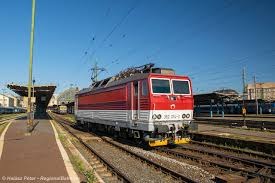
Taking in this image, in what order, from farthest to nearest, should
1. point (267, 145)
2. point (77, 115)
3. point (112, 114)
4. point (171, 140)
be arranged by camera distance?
point (77, 115) → point (112, 114) → point (171, 140) → point (267, 145)

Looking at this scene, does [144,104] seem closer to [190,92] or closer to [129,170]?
[190,92]

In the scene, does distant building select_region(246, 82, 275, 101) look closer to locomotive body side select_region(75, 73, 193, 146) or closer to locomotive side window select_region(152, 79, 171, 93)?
locomotive body side select_region(75, 73, 193, 146)

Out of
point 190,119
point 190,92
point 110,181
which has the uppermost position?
point 190,92

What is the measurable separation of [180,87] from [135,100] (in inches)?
84.4

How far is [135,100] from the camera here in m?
16.2

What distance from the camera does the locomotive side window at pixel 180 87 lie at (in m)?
15.9

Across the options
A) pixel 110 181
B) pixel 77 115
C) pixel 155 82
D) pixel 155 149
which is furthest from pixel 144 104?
pixel 77 115

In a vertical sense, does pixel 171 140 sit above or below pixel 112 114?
below

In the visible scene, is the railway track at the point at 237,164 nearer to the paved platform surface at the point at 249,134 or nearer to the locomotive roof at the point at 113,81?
the paved platform surface at the point at 249,134

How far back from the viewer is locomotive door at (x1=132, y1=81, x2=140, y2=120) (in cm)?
1585

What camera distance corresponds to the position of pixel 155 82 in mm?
15336

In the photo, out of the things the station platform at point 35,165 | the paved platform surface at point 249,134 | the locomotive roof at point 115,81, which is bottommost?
the station platform at point 35,165

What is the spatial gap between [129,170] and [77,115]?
62.9ft

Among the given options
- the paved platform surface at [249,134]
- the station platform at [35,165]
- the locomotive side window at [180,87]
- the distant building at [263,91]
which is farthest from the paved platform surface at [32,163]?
the distant building at [263,91]
